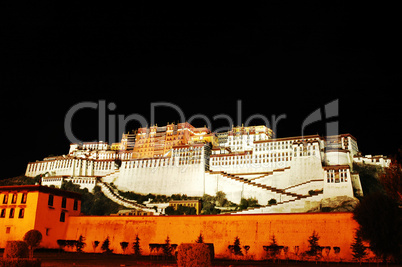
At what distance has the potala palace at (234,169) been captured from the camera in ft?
153

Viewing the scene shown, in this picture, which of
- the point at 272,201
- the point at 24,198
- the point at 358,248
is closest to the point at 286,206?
the point at 272,201

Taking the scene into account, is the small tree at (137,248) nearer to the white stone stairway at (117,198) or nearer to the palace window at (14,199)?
the palace window at (14,199)

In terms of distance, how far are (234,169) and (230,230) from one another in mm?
40290

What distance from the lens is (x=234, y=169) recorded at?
63.1 metres

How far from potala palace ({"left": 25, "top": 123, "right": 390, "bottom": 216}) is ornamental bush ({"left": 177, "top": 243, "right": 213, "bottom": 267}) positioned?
3069 cm

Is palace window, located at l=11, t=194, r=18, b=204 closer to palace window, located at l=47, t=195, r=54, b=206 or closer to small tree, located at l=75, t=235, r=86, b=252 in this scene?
palace window, located at l=47, t=195, r=54, b=206

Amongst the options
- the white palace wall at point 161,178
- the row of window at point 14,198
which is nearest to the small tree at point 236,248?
the row of window at point 14,198

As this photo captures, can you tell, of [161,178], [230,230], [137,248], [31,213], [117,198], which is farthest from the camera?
[161,178]

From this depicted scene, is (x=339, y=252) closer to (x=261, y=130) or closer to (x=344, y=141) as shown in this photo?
(x=344, y=141)

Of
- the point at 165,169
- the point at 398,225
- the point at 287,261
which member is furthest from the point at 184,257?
the point at 165,169

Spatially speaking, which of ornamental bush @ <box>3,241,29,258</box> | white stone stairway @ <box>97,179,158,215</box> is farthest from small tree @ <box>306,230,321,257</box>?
white stone stairway @ <box>97,179,158,215</box>

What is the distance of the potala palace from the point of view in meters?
46.6

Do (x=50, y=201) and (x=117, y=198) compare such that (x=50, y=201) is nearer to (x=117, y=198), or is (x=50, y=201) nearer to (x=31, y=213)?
(x=31, y=213)

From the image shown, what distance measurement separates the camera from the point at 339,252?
1994 centimetres
